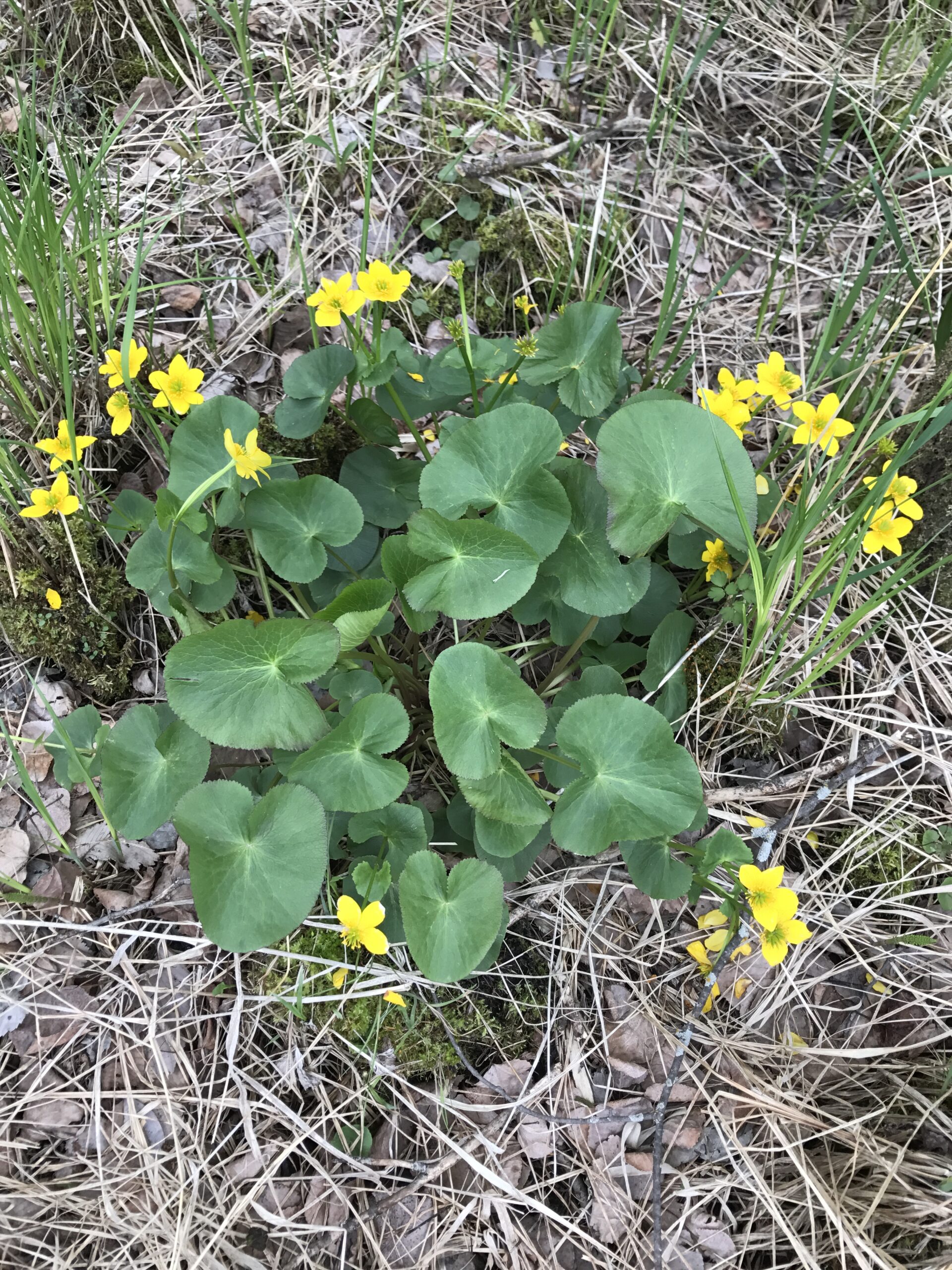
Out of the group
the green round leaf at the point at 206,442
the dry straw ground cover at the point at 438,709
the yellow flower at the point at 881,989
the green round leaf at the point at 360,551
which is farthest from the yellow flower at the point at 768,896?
the green round leaf at the point at 206,442

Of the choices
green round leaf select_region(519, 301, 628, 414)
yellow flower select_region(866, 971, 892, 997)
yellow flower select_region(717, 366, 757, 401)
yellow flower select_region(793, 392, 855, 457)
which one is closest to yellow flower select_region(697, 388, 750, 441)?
yellow flower select_region(717, 366, 757, 401)

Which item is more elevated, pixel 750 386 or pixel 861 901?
pixel 750 386

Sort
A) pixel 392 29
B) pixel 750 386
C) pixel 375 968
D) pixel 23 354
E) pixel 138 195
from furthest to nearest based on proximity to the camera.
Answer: pixel 392 29
pixel 138 195
pixel 23 354
pixel 750 386
pixel 375 968

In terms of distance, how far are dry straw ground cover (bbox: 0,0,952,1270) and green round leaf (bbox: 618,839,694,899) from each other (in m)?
0.01

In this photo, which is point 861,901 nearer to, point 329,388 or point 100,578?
point 329,388

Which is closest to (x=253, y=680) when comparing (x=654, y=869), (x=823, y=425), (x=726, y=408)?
(x=654, y=869)

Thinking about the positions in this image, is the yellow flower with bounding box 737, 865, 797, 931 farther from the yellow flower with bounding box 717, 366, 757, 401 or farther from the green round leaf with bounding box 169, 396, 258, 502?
the green round leaf with bounding box 169, 396, 258, 502

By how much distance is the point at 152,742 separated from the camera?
6.05 feet

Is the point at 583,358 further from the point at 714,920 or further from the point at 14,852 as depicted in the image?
the point at 14,852

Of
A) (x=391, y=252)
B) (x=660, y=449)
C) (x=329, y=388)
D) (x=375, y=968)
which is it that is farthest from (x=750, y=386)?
(x=375, y=968)

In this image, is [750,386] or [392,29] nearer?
[750,386]

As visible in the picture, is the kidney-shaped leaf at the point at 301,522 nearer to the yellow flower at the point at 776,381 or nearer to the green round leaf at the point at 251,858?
the green round leaf at the point at 251,858

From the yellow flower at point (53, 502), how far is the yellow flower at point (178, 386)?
1.01ft

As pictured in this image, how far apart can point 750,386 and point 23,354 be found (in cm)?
187
